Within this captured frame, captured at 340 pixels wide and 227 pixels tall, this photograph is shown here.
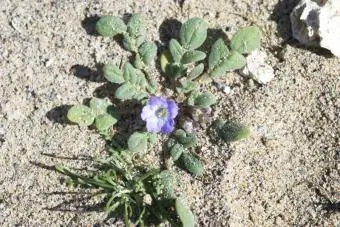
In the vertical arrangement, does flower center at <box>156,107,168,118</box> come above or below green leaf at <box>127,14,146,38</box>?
below

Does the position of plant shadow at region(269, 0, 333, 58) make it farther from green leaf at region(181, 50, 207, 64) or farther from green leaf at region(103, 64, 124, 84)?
green leaf at region(103, 64, 124, 84)

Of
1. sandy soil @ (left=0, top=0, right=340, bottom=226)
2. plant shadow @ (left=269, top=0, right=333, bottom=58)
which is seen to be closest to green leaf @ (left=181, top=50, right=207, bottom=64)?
sandy soil @ (left=0, top=0, right=340, bottom=226)

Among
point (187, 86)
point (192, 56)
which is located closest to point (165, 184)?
point (187, 86)

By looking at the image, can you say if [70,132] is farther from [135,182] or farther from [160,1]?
[160,1]

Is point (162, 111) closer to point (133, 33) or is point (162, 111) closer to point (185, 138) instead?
point (185, 138)

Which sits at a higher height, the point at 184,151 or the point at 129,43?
the point at 129,43

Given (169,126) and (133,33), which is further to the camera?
(133,33)
